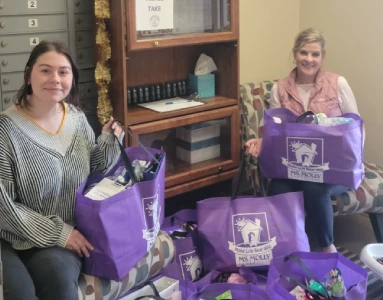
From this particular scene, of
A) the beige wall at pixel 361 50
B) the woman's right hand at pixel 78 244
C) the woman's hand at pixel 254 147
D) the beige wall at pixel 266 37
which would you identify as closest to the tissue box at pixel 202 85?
the beige wall at pixel 266 37

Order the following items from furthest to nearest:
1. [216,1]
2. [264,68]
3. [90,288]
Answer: [264,68]
[216,1]
[90,288]

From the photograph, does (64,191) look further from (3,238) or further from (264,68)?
(264,68)

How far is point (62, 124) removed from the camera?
1.84m

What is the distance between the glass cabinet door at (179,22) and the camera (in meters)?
2.24

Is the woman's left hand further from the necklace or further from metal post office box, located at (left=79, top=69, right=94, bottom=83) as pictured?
the necklace

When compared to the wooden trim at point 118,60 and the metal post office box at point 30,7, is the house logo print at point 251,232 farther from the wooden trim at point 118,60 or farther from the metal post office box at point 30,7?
the metal post office box at point 30,7

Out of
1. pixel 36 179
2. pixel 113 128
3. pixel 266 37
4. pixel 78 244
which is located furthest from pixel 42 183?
pixel 266 37

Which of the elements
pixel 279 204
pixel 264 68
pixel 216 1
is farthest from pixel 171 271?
pixel 264 68

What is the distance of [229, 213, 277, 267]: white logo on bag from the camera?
6.78 ft

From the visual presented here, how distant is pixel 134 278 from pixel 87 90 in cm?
93

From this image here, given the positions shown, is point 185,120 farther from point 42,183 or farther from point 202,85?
point 42,183

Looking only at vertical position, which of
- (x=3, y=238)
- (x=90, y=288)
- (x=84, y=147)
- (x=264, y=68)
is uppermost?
(x=264, y=68)

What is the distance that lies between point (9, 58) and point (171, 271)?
1.04m

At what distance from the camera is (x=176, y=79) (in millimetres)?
2732
